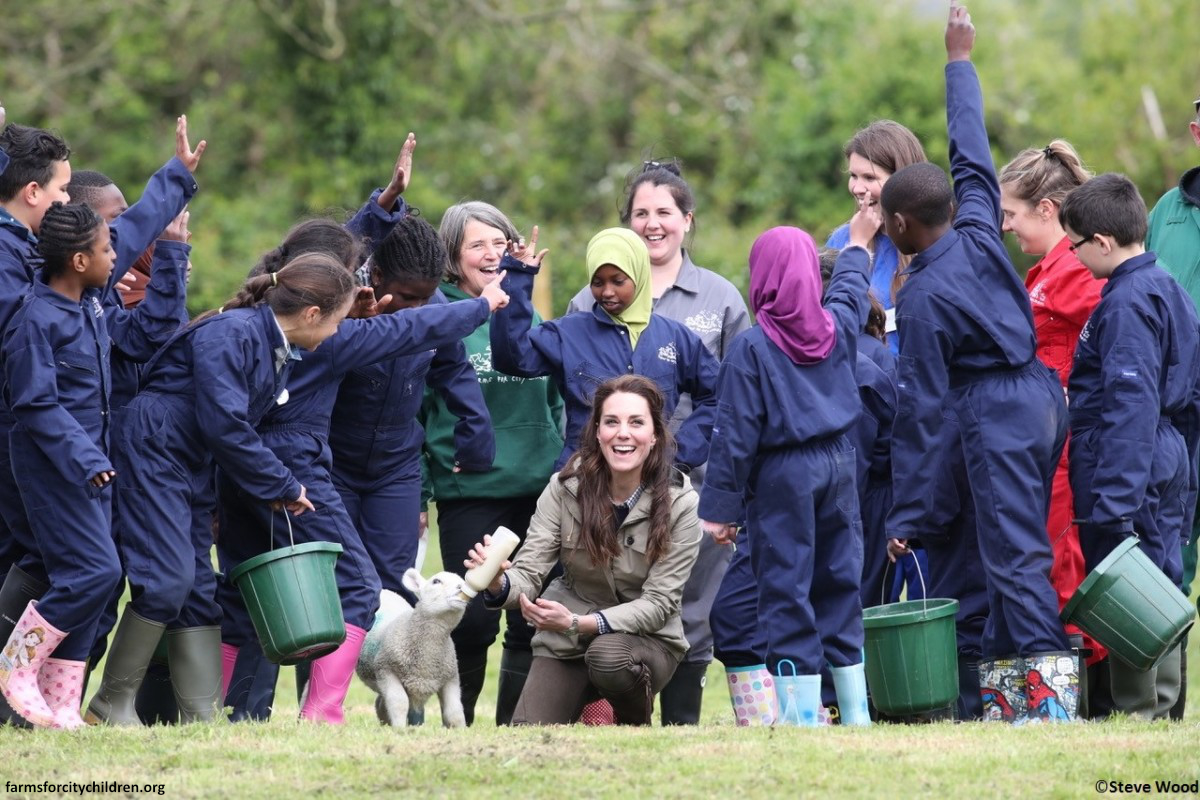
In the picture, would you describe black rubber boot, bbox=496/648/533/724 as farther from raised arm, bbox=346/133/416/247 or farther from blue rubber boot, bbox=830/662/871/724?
raised arm, bbox=346/133/416/247

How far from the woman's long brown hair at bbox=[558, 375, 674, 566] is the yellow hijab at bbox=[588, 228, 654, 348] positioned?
0.47 meters

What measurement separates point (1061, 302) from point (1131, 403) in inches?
37.0

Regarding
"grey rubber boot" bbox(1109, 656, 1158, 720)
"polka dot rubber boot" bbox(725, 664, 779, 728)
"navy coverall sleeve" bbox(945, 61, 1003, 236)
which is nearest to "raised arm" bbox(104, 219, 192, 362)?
"polka dot rubber boot" bbox(725, 664, 779, 728)

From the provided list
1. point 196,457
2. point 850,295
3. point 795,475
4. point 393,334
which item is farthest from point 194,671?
point 850,295

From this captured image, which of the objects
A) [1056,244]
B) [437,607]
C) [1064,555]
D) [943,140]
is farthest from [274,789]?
[943,140]

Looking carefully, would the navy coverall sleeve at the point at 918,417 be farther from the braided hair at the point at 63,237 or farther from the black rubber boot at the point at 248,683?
the braided hair at the point at 63,237

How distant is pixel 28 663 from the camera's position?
5.68 metres

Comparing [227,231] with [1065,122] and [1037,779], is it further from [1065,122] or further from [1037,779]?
[1037,779]

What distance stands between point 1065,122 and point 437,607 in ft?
51.5

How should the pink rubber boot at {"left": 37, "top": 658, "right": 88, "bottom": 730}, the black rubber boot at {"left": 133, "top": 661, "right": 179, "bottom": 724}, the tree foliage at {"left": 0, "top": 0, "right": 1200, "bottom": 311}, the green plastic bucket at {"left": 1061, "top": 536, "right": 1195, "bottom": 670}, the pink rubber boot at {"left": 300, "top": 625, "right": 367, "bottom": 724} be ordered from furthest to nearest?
the tree foliage at {"left": 0, "top": 0, "right": 1200, "bottom": 311}, the black rubber boot at {"left": 133, "top": 661, "right": 179, "bottom": 724}, the pink rubber boot at {"left": 300, "top": 625, "right": 367, "bottom": 724}, the pink rubber boot at {"left": 37, "top": 658, "right": 88, "bottom": 730}, the green plastic bucket at {"left": 1061, "top": 536, "right": 1195, "bottom": 670}

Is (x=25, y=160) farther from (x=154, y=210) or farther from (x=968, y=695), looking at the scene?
(x=968, y=695)

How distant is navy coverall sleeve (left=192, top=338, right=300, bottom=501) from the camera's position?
230 inches

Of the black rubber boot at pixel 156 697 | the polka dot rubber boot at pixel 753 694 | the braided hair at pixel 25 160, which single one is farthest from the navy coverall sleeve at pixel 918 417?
the braided hair at pixel 25 160

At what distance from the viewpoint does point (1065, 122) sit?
2000 centimetres
